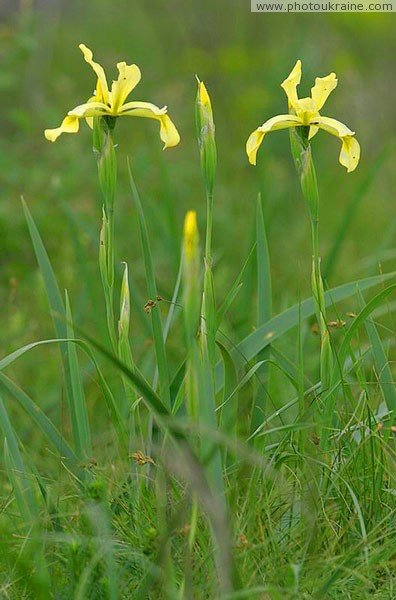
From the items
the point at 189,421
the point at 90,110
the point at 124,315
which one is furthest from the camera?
the point at 124,315

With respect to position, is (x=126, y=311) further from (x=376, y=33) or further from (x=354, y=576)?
(x=376, y=33)

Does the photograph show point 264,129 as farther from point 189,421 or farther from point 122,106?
point 189,421

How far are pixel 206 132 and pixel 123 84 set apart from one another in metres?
0.16

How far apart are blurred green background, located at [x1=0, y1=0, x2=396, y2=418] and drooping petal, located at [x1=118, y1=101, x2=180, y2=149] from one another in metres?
0.55

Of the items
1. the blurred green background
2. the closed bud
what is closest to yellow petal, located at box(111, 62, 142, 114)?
the closed bud

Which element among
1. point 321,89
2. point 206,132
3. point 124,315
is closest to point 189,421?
point 124,315

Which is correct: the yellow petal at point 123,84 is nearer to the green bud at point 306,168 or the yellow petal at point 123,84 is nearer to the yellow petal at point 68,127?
the yellow petal at point 68,127

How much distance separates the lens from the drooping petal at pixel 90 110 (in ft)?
4.54

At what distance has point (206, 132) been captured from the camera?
143 centimetres

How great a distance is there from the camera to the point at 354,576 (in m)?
1.32

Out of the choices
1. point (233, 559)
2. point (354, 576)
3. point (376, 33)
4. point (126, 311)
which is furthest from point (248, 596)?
point (376, 33)

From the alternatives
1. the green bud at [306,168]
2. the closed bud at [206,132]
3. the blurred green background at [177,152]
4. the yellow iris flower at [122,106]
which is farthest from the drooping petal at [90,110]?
the blurred green background at [177,152]

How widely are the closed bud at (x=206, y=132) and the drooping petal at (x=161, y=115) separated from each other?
4 centimetres

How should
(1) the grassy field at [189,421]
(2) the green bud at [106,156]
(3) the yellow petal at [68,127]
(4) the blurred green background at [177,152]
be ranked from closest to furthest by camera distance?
(1) the grassy field at [189,421]
(3) the yellow petal at [68,127]
(2) the green bud at [106,156]
(4) the blurred green background at [177,152]
